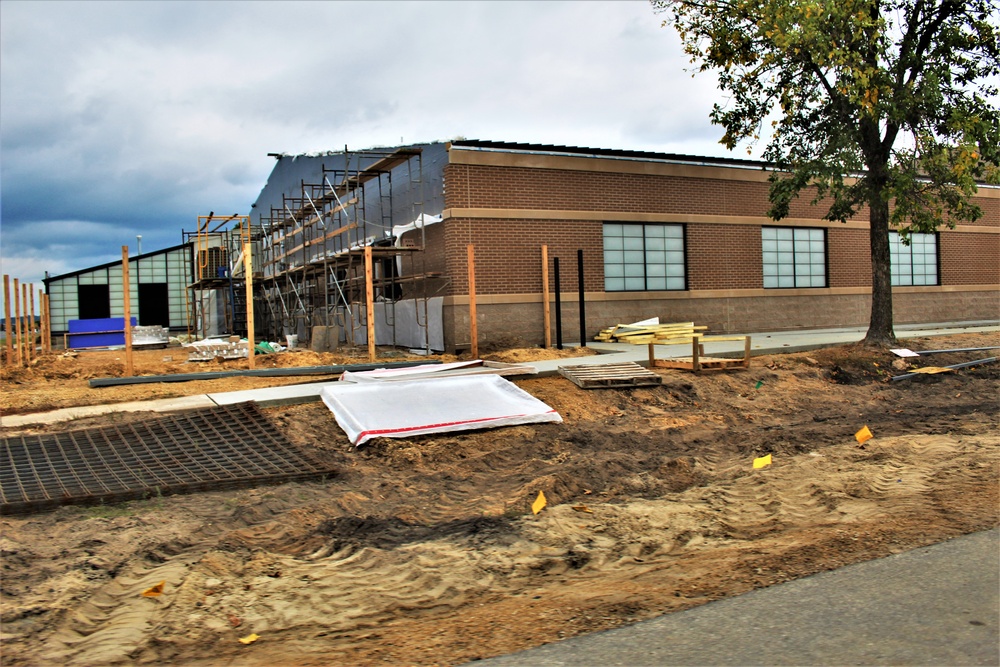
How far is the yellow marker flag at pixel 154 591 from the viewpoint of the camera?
5109mm

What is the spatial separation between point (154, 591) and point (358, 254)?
17351mm

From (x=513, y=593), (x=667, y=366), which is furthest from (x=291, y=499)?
(x=667, y=366)

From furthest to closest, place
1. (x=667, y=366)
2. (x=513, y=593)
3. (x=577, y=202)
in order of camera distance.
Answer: (x=577, y=202) < (x=667, y=366) < (x=513, y=593)

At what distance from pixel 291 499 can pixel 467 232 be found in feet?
40.4

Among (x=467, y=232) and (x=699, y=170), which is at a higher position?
(x=699, y=170)

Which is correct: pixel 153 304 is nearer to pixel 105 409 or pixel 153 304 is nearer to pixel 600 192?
pixel 600 192

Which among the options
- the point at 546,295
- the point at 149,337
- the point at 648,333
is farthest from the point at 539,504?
the point at 149,337

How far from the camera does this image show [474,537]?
20.6 feet

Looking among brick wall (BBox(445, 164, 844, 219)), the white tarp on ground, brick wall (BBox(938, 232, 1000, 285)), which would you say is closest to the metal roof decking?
the white tarp on ground

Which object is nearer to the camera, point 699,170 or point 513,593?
point 513,593

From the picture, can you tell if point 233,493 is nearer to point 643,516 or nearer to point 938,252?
point 643,516

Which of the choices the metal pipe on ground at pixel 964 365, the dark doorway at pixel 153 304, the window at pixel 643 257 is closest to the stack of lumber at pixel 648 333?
the window at pixel 643 257

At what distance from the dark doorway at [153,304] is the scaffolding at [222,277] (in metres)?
2.34

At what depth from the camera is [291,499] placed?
302 inches
